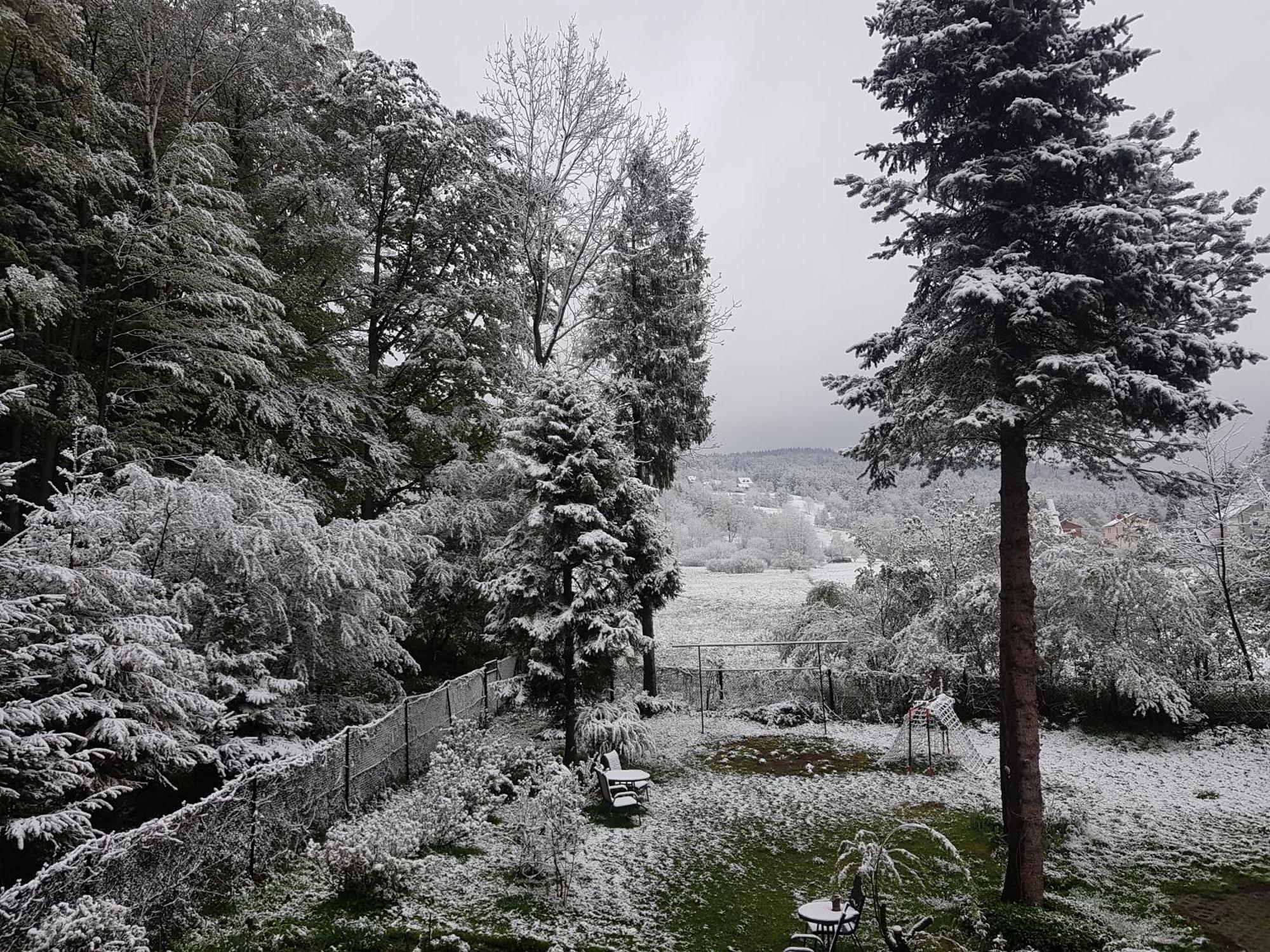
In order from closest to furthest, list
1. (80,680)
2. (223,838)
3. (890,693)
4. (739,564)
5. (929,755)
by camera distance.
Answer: (80,680) < (223,838) < (929,755) < (890,693) < (739,564)

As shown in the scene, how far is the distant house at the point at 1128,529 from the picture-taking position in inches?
591

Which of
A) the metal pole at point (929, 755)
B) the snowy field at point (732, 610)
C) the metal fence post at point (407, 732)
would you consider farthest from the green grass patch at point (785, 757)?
the snowy field at point (732, 610)

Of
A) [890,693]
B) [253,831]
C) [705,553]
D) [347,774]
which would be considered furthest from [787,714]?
[705,553]

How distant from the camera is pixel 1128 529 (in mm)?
15180

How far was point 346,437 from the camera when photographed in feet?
44.7

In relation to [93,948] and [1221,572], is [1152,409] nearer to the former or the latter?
[93,948]

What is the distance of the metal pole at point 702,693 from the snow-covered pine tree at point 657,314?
1.17m

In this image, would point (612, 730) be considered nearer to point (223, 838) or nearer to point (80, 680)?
point (223, 838)

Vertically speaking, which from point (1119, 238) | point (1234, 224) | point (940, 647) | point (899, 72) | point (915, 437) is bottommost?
A: point (940, 647)

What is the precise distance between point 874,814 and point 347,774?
7606mm

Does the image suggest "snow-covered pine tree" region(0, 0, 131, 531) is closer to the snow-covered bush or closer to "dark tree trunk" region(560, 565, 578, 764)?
the snow-covered bush

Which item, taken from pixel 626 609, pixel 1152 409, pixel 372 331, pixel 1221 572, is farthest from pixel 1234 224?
pixel 372 331

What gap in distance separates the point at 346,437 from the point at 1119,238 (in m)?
13.0

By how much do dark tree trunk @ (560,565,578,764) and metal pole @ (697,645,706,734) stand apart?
4955 millimetres
